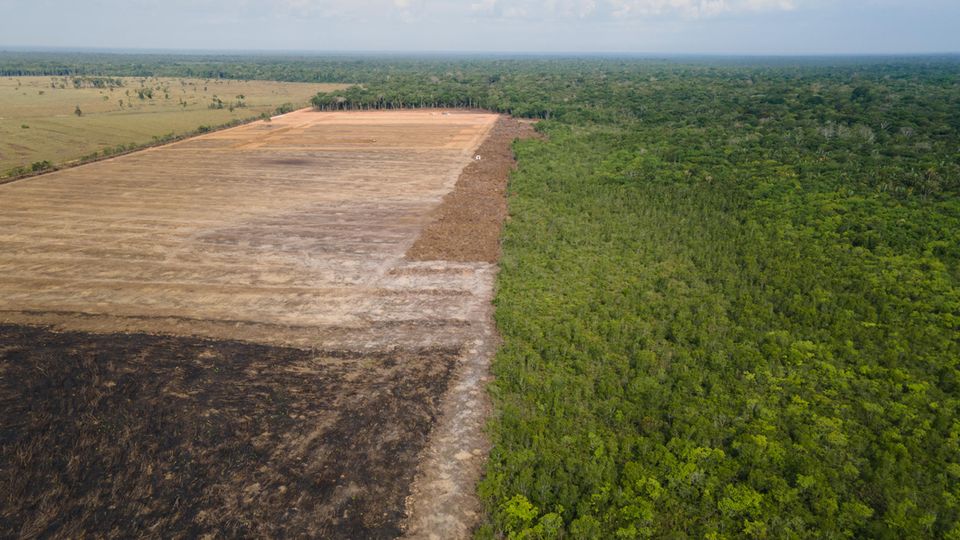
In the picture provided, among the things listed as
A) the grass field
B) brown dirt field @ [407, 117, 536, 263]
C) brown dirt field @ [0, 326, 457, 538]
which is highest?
the grass field

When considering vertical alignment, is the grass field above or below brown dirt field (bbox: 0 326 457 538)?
above

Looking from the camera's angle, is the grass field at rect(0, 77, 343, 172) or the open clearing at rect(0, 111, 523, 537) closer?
the open clearing at rect(0, 111, 523, 537)

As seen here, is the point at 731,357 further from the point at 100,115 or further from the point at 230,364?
the point at 100,115

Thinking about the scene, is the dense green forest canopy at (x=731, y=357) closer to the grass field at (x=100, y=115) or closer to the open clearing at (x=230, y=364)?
the open clearing at (x=230, y=364)

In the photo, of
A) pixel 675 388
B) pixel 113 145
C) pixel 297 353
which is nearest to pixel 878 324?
pixel 675 388

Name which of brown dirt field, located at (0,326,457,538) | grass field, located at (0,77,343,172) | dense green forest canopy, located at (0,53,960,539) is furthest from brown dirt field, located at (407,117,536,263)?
grass field, located at (0,77,343,172)

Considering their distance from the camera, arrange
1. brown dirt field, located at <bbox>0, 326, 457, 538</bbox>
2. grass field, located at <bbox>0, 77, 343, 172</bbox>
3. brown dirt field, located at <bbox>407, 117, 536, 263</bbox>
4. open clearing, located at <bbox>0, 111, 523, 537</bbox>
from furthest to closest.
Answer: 1. grass field, located at <bbox>0, 77, 343, 172</bbox>
2. brown dirt field, located at <bbox>407, 117, 536, 263</bbox>
3. open clearing, located at <bbox>0, 111, 523, 537</bbox>
4. brown dirt field, located at <bbox>0, 326, 457, 538</bbox>

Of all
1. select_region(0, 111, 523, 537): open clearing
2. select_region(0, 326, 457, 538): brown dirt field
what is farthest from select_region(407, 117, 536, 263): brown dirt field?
select_region(0, 326, 457, 538): brown dirt field

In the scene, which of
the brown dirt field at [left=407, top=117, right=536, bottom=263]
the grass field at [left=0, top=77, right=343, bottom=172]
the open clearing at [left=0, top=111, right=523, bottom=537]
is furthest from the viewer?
the grass field at [left=0, top=77, right=343, bottom=172]

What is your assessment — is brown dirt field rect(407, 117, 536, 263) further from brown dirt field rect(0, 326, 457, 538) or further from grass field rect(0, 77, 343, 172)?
grass field rect(0, 77, 343, 172)
